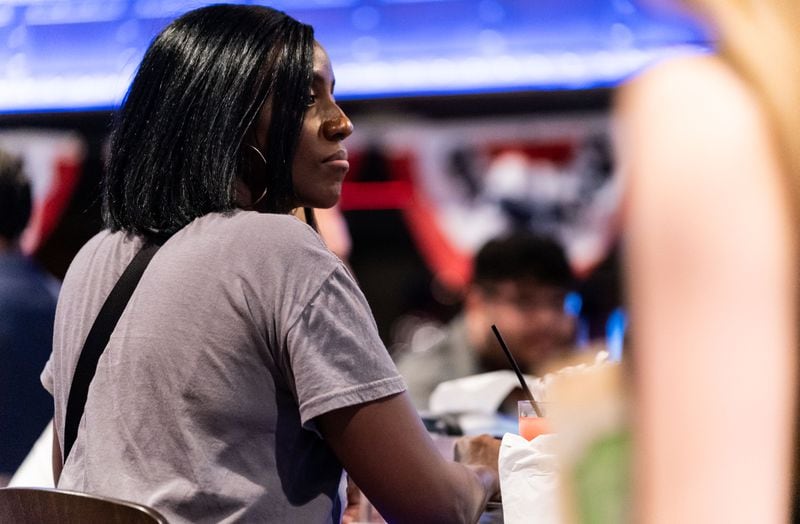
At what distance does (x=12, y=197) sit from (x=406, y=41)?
1640mm

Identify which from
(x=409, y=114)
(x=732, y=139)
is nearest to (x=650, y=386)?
(x=732, y=139)

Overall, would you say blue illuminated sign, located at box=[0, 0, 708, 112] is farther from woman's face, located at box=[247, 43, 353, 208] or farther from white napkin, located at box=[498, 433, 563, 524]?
white napkin, located at box=[498, 433, 563, 524]

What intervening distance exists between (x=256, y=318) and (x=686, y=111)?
33.3 inches

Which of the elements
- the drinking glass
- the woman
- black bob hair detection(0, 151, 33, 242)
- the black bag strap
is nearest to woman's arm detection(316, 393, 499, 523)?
the woman

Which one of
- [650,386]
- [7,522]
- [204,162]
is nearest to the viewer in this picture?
[650,386]

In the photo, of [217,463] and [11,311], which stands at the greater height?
[217,463]

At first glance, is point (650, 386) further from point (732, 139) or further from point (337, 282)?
point (337, 282)

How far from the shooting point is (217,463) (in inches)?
45.0

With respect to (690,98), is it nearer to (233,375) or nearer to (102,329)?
(233,375)

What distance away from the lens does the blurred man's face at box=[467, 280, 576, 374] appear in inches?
123

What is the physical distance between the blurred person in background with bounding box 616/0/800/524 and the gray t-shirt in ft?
2.59

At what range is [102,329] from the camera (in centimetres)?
122

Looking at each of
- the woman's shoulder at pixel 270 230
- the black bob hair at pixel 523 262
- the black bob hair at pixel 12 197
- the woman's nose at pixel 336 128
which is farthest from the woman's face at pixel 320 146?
the black bob hair at pixel 523 262

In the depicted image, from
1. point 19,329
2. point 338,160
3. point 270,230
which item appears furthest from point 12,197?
point 270,230
